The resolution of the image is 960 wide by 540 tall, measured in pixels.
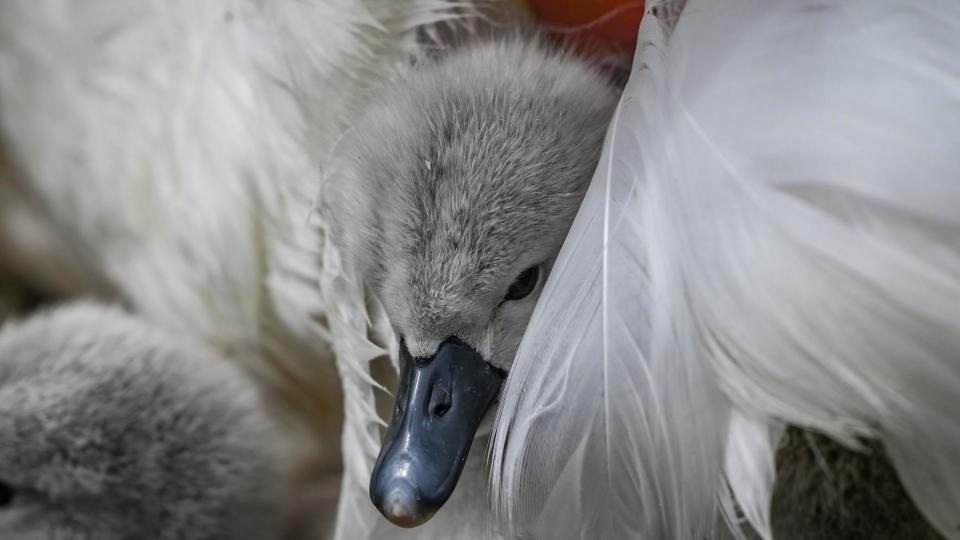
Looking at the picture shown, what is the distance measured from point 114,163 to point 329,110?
382 mm

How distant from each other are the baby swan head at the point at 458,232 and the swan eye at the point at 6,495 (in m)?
0.46

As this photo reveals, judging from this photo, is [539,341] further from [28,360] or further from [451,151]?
[28,360]

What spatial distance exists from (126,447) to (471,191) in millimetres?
442

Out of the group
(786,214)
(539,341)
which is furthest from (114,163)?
(786,214)

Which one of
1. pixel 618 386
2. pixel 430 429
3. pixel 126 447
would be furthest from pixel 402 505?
pixel 126 447

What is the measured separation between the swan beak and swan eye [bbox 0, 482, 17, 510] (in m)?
0.46

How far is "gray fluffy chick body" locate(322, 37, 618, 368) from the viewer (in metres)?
0.77

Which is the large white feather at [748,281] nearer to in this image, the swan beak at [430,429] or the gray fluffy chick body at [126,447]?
the swan beak at [430,429]

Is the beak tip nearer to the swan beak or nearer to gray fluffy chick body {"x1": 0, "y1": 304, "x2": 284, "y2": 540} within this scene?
the swan beak

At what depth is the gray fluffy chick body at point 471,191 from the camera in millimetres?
767

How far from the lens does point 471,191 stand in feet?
2.51

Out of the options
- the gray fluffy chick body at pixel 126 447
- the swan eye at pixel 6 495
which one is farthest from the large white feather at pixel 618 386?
the swan eye at pixel 6 495

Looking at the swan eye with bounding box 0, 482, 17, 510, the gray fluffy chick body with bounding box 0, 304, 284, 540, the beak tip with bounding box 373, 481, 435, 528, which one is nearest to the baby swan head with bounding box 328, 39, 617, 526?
the beak tip with bounding box 373, 481, 435, 528

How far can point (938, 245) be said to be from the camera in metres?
0.66
